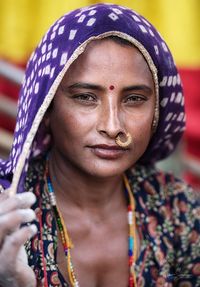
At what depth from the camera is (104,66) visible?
2.00 metres

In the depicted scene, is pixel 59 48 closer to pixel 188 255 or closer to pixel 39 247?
pixel 39 247

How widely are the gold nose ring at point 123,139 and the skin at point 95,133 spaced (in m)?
0.02

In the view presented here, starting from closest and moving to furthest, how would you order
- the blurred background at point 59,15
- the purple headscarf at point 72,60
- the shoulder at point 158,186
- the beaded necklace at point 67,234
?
1. the purple headscarf at point 72,60
2. the beaded necklace at point 67,234
3. the shoulder at point 158,186
4. the blurred background at point 59,15

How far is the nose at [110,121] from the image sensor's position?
6.44 feet

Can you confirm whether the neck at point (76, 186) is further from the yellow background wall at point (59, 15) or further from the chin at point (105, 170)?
the yellow background wall at point (59, 15)

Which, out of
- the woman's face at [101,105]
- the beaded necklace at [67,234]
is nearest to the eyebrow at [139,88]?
the woman's face at [101,105]

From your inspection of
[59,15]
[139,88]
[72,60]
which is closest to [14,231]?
[72,60]

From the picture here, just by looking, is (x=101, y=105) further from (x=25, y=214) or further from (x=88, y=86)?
(x=25, y=214)

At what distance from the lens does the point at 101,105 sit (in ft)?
6.58

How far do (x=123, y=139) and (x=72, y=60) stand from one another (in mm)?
294

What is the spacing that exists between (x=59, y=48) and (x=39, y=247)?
0.63 metres

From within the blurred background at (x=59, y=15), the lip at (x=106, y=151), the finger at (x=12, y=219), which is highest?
the blurred background at (x=59, y=15)

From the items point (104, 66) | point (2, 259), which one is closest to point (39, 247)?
point (2, 259)

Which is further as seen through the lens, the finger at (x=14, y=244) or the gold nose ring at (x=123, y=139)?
the gold nose ring at (x=123, y=139)
